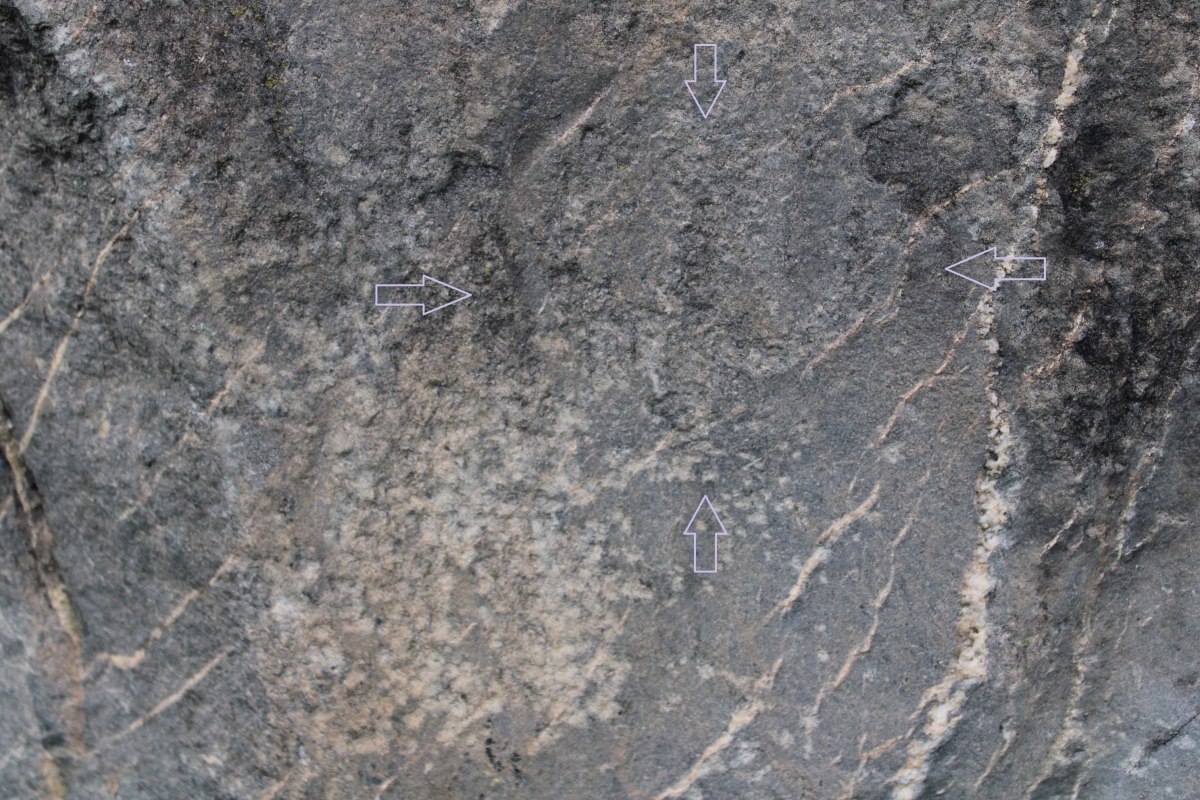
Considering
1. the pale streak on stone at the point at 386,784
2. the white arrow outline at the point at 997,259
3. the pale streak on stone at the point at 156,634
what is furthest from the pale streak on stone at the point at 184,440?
the white arrow outline at the point at 997,259

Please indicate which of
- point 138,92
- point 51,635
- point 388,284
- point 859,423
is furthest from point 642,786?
point 138,92

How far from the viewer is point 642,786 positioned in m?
1.67

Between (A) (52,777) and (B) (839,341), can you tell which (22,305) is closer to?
(A) (52,777)

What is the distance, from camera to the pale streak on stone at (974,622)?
62.5 inches

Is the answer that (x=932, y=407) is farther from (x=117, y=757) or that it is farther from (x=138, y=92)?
(x=117, y=757)

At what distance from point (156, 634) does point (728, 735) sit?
1.03 metres

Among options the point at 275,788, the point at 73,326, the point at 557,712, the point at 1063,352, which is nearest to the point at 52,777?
the point at 275,788

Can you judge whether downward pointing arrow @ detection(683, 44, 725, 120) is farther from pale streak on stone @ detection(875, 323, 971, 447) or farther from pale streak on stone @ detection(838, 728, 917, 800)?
pale streak on stone @ detection(838, 728, 917, 800)

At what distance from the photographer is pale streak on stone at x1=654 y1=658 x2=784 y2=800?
5.40 feet

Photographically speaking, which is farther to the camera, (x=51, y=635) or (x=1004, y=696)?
(x=51, y=635)

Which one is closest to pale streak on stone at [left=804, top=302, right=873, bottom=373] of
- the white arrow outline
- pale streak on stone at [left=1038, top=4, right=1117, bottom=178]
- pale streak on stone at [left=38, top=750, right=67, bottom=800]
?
the white arrow outline

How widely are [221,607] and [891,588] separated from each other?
3.71ft

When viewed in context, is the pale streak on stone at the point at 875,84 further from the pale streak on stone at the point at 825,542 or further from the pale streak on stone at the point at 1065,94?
the pale streak on stone at the point at 825,542

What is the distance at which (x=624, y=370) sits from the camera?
5.19 ft
